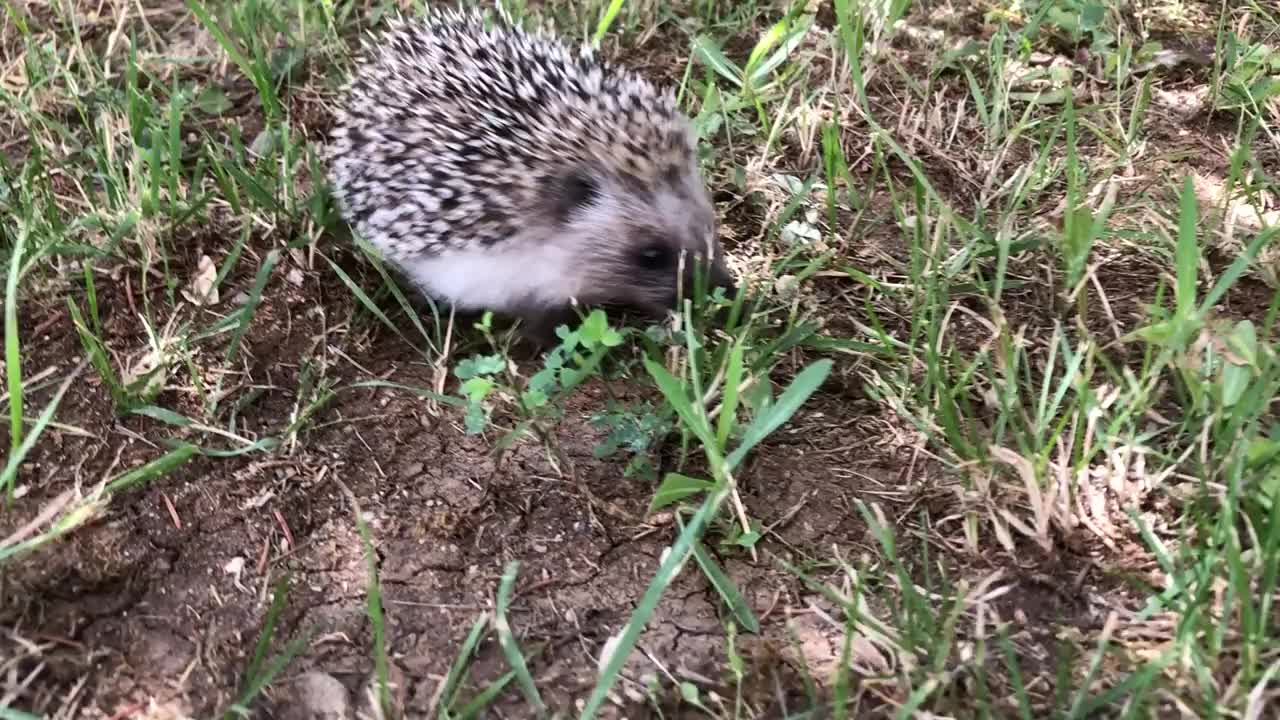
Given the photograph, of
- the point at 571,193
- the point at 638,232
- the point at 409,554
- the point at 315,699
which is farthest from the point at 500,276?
the point at 315,699

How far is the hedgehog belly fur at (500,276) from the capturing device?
9.78 feet

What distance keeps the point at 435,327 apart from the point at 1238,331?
2120mm

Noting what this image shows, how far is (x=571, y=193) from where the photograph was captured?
295cm

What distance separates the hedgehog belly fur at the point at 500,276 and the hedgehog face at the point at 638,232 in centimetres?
8

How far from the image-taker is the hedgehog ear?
2.92m

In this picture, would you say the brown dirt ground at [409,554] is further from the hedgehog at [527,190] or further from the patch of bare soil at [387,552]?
the hedgehog at [527,190]

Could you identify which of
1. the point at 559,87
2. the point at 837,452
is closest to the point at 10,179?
the point at 559,87

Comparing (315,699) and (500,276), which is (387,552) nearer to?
(315,699)

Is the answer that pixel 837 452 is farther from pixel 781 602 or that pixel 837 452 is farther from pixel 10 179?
pixel 10 179

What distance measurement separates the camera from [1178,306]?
2.29 meters

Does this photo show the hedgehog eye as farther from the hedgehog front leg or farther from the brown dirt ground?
the brown dirt ground

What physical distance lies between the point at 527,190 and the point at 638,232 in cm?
37

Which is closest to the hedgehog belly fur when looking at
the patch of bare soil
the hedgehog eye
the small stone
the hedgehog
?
the hedgehog

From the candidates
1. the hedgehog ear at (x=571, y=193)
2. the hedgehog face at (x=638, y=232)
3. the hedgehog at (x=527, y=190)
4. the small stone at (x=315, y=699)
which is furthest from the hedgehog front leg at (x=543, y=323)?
the small stone at (x=315, y=699)
